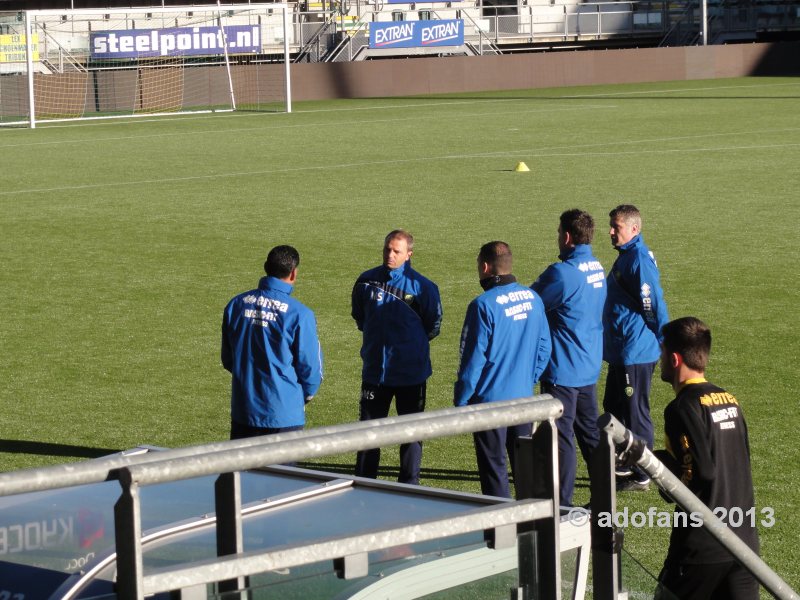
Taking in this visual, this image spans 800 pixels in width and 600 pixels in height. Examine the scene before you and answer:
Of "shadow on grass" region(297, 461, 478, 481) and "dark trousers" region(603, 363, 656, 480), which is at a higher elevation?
"dark trousers" region(603, 363, 656, 480)

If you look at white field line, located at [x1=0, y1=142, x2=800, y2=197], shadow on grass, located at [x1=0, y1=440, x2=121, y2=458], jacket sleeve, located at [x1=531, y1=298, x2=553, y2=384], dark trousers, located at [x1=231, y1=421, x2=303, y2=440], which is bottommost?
shadow on grass, located at [x1=0, y1=440, x2=121, y2=458]

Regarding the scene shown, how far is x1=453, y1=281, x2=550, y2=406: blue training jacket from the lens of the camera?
757 centimetres

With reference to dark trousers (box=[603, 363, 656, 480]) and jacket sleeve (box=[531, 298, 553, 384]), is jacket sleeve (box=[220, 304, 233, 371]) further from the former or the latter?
dark trousers (box=[603, 363, 656, 480])

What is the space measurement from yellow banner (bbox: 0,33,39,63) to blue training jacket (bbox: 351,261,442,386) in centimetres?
3872

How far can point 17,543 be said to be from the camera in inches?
124

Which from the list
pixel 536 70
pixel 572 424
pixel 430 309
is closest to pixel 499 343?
pixel 430 309

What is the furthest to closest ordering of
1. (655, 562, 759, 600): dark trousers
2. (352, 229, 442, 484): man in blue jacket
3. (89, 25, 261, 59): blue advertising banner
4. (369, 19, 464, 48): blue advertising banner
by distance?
1. (369, 19, 464, 48): blue advertising banner
2. (89, 25, 261, 59): blue advertising banner
3. (352, 229, 442, 484): man in blue jacket
4. (655, 562, 759, 600): dark trousers

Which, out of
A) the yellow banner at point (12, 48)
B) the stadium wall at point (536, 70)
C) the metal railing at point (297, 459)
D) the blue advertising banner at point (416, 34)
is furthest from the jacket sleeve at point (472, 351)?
the blue advertising banner at point (416, 34)

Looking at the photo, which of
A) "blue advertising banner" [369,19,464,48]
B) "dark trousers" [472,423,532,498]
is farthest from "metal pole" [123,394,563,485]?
"blue advertising banner" [369,19,464,48]

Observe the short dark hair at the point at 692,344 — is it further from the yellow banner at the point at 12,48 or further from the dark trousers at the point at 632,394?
the yellow banner at the point at 12,48

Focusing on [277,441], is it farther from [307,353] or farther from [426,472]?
[426,472]

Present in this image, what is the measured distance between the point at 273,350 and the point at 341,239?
37.4ft

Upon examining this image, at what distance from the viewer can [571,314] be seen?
8453 millimetres

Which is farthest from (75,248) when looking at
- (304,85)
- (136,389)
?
(304,85)
